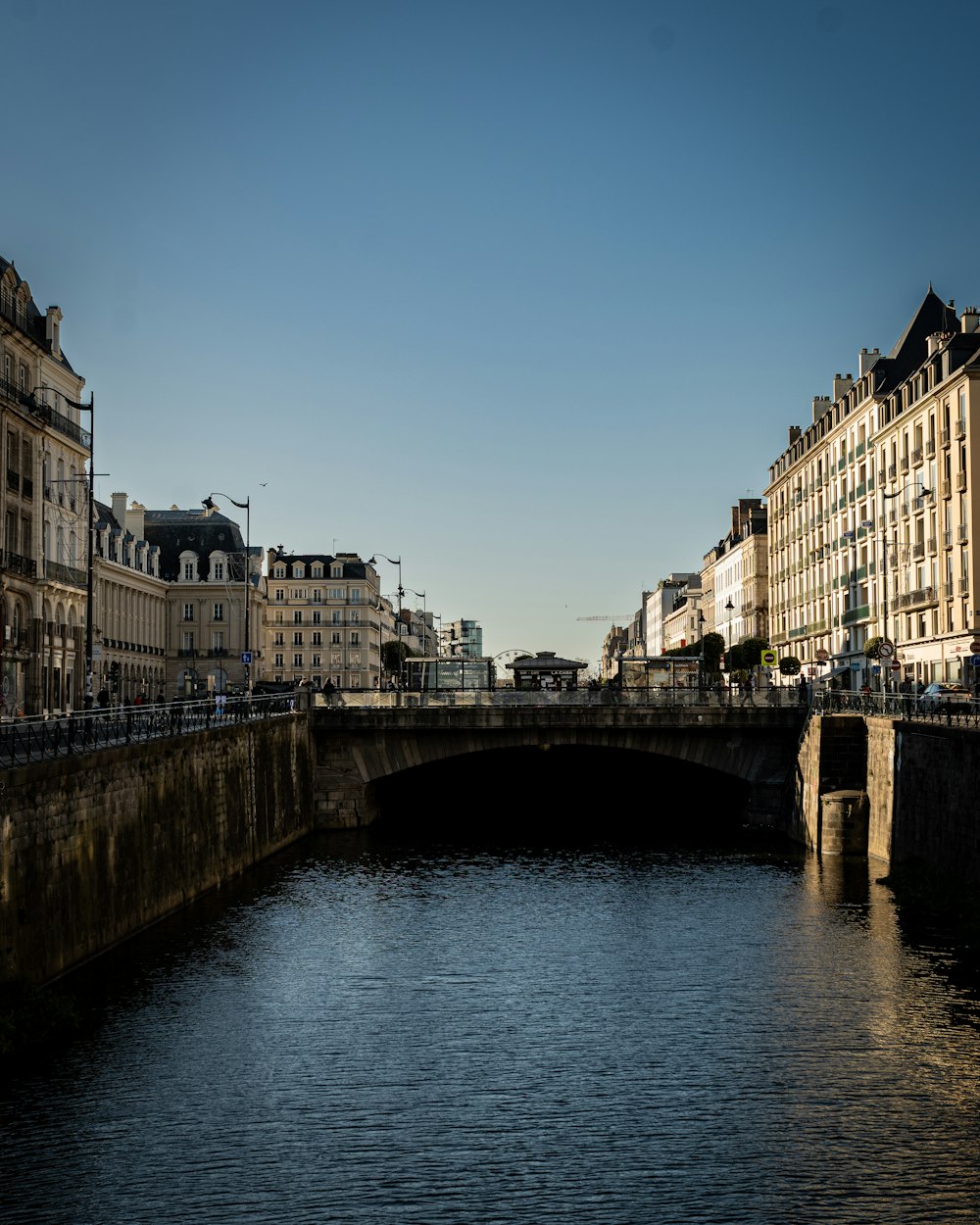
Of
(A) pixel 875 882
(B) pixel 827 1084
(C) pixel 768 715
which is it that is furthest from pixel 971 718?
(B) pixel 827 1084

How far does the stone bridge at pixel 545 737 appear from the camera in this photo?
61250 mm

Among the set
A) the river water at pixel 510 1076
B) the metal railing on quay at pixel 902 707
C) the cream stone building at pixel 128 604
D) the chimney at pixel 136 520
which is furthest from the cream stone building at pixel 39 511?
the chimney at pixel 136 520

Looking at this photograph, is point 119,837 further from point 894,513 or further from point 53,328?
point 894,513

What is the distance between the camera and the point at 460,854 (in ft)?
180

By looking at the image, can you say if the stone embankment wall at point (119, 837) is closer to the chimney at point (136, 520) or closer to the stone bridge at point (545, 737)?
the stone bridge at point (545, 737)

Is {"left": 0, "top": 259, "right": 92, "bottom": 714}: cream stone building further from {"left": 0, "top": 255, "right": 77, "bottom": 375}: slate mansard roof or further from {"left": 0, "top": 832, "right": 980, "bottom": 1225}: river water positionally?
{"left": 0, "top": 832, "right": 980, "bottom": 1225}: river water

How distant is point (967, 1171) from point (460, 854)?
36214 mm

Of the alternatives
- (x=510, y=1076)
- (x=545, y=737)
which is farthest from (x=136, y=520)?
(x=510, y=1076)

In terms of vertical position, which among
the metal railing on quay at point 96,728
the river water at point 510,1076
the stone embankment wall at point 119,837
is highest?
the metal railing on quay at point 96,728

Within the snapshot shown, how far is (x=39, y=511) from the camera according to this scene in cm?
7325

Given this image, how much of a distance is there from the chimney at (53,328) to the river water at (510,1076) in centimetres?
4671

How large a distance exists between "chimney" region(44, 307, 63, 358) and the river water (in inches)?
1839

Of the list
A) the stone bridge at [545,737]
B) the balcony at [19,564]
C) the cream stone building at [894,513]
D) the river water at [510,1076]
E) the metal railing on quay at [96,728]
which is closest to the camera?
the river water at [510,1076]

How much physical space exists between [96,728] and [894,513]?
67.7 meters
